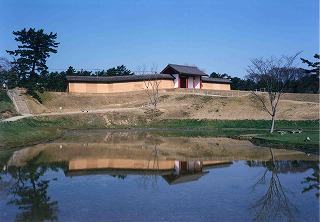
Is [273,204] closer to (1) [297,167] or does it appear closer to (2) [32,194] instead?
(1) [297,167]

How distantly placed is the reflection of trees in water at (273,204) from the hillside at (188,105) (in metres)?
31.3

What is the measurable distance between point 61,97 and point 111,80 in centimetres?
975

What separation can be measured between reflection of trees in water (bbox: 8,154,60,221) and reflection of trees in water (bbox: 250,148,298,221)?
566cm

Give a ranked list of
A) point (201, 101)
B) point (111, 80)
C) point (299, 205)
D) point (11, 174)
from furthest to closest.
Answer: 1. point (111, 80)
2. point (201, 101)
3. point (11, 174)
4. point (299, 205)

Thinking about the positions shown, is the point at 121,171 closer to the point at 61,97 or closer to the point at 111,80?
the point at 61,97

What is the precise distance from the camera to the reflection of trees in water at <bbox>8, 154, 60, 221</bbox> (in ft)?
30.4

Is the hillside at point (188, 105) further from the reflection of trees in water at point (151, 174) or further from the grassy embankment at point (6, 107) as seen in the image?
the reflection of trees in water at point (151, 174)

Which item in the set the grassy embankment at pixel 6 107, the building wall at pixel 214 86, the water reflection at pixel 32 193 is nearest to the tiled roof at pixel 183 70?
the building wall at pixel 214 86

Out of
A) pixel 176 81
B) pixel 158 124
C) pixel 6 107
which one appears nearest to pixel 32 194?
pixel 158 124

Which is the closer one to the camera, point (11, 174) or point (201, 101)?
point (11, 174)

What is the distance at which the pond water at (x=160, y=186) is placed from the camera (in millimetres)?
9266

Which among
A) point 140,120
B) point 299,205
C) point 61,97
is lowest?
point 299,205

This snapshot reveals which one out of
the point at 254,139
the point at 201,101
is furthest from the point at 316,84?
the point at 254,139

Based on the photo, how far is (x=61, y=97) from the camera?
179 feet
